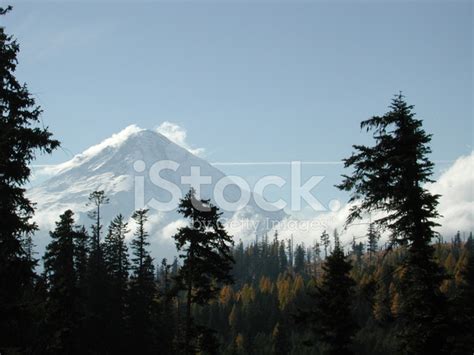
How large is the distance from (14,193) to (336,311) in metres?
18.1

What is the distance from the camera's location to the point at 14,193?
13.8 metres

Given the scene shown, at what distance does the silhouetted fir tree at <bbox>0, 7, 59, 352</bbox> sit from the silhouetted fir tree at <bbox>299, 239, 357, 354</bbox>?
1463cm

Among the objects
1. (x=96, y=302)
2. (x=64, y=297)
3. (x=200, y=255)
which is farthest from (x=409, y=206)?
(x=96, y=302)

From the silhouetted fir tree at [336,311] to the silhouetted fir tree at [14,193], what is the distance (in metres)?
14.6

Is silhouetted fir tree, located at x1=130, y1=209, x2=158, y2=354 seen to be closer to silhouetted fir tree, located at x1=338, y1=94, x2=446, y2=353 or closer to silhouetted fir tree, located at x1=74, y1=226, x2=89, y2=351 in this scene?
silhouetted fir tree, located at x1=74, y1=226, x2=89, y2=351

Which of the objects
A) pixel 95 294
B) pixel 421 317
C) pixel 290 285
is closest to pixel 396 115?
pixel 421 317

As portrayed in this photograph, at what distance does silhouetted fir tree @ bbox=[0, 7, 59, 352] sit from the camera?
13.1 m

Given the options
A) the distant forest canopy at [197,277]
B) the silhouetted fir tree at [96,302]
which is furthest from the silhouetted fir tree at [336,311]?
the silhouetted fir tree at [96,302]

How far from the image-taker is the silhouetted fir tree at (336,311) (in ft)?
82.6

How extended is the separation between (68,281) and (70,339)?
134 inches

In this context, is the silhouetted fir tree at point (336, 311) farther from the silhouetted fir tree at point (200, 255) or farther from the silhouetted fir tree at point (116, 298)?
the silhouetted fir tree at point (116, 298)

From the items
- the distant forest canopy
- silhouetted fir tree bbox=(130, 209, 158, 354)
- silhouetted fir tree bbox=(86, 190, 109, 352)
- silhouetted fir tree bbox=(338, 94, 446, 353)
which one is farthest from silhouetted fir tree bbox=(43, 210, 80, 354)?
silhouetted fir tree bbox=(338, 94, 446, 353)

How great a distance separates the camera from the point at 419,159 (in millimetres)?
15977

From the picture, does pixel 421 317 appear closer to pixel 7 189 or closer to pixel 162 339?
pixel 7 189
